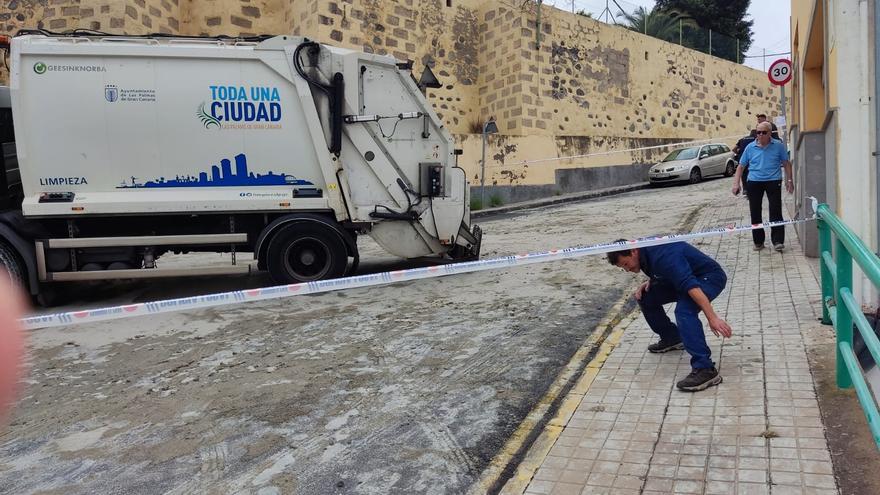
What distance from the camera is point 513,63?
19828mm

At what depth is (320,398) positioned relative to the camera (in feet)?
14.1

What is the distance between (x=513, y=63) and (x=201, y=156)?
551 inches

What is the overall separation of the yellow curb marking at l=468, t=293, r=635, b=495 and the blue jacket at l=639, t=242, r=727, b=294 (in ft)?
2.61

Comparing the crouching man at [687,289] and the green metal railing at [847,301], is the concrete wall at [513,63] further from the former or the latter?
the green metal railing at [847,301]

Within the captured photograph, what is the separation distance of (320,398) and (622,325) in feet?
8.69

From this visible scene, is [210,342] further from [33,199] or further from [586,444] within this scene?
[586,444]

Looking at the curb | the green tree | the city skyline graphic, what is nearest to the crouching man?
the city skyline graphic

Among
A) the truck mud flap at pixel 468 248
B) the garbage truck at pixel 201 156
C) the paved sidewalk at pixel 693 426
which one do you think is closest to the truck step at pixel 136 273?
the garbage truck at pixel 201 156

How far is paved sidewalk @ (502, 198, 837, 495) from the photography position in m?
2.96

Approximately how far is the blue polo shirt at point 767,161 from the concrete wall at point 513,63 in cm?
1019

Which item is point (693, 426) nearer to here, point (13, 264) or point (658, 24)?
point (13, 264)

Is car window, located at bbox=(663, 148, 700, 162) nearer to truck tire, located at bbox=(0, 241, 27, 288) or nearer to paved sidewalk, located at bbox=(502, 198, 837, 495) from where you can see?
paved sidewalk, located at bbox=(502, 198, 837, 495)

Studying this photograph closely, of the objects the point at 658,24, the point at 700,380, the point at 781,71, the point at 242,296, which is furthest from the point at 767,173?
the point at 658,24

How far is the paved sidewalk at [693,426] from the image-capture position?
296 centimetres
